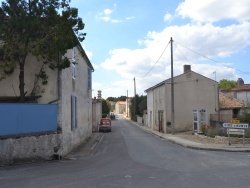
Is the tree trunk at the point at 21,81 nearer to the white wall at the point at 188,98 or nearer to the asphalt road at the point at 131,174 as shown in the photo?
the asphalt road at the point at 131,174

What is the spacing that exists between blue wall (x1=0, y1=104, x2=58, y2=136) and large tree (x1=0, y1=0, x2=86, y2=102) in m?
1.43

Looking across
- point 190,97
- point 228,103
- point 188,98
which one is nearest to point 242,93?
point 228,103

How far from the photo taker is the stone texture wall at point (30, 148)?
1403cm

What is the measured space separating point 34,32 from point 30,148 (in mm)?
A: 5165

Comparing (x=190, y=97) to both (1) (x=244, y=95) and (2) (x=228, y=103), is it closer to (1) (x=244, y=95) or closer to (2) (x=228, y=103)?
(2) (x=228, y=103)

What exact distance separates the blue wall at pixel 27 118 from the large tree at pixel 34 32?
1434mm

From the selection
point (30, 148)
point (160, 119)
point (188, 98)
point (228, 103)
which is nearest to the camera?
point (30, 148)

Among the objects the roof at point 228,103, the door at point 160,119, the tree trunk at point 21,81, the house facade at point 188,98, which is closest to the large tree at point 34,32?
the tree trunk at point 21,81

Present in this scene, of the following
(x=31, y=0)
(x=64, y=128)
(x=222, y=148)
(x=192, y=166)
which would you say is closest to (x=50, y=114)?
(x=64, y=128)

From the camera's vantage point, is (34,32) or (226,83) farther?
(226,83)

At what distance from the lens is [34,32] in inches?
619

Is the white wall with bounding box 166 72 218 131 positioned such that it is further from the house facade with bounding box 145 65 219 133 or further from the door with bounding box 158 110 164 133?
the door with bounding box 158 110 164 133

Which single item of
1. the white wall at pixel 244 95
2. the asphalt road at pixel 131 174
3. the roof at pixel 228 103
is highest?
the white wall at pixel 244 95

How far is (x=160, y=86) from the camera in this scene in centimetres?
4169
